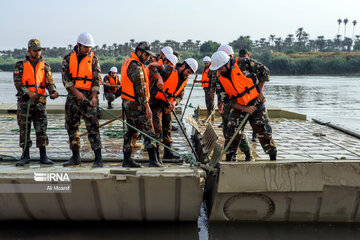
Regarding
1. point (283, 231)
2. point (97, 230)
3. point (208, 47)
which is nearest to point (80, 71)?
point (97, 230)

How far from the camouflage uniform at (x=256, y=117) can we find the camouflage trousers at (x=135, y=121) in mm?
1166

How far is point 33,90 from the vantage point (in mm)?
5359

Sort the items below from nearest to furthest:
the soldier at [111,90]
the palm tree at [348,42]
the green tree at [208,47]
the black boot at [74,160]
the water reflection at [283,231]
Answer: the water reflection at [283,231] → the black boot at [74,160] → the soldier at [111,90] → the green tree at [208,47] → the palm tree at [348,42]

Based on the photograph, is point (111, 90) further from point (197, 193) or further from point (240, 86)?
point (197, 193)

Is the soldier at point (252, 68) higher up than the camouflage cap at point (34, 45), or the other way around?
the camouflage cap at point (34, 45)

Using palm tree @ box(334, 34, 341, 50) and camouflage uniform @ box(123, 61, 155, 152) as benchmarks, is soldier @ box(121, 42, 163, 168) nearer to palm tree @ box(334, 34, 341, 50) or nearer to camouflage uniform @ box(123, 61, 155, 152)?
camouflage uniform @ box(123, 61, 155, 152)

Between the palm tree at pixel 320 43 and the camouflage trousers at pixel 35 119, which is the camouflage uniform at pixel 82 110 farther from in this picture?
the palm tree at pixel 320 43

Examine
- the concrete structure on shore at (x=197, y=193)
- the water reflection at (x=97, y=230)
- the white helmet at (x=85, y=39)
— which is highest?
the white helmet at (x=85, y=39)

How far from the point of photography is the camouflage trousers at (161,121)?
19.4 ft

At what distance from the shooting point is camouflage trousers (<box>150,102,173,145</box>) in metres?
5.90

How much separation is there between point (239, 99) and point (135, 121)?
4.94 feet

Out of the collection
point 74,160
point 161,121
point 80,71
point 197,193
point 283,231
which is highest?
point 80,71

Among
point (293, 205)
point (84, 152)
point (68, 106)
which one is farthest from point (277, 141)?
point (68, 106)

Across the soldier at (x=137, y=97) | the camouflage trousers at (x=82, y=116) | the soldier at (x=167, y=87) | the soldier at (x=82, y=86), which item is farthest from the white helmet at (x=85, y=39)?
the soldier at (x=167, y=87)
